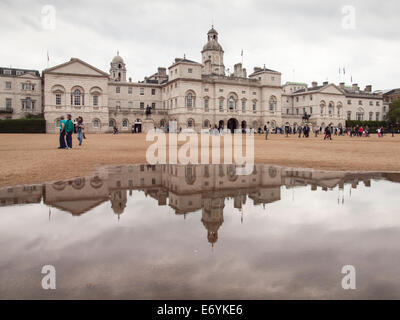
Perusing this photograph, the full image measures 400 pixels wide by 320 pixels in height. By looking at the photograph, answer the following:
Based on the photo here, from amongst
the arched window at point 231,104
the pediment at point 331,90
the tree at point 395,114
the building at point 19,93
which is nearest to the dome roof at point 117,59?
the building at point 19,93

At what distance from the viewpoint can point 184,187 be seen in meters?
8.14

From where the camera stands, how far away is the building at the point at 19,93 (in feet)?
216

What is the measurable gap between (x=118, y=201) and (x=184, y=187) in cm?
189

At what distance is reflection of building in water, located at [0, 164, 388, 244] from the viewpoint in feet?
21.0

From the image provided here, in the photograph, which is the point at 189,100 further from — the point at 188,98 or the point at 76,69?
the point at 76,69

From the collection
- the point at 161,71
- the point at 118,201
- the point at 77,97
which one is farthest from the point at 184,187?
the point at 161,71

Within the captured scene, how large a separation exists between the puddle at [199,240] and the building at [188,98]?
5370cm

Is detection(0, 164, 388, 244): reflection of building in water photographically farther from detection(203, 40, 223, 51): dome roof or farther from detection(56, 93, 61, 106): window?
detection(203, 40, 223, 51): dome roof

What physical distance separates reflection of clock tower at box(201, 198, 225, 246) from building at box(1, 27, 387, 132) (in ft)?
178

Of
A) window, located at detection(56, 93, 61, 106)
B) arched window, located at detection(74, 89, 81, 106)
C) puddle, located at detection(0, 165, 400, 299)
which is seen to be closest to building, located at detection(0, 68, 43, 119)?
window, located at detection(56, 93, 61, 106)

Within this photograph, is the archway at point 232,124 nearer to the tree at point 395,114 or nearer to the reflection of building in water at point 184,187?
the tree at point 395,114
